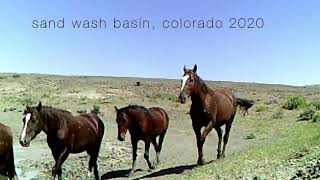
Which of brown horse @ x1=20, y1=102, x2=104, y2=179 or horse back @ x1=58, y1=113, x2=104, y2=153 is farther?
horse back @ x1=58, y1=113, x2=104, y2=153

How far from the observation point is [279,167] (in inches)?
382

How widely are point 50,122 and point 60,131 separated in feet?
1.22

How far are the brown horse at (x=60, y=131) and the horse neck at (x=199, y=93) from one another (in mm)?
3072

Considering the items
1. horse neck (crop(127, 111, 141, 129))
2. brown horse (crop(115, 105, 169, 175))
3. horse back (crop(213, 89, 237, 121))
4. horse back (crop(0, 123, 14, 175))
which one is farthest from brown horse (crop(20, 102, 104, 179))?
horse back (crop(213, 89, 237, 121))

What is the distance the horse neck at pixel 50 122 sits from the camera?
1238 centimetres

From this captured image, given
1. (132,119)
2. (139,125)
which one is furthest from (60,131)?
(139,125)

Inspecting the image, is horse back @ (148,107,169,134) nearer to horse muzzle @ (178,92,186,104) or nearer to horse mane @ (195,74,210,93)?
horse mane @ (195,74,210,93)

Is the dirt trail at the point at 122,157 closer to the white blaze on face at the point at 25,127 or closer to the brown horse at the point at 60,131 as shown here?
the brown horse at the point at 60,131

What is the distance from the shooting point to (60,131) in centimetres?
1267

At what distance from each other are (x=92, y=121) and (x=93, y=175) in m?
1.68

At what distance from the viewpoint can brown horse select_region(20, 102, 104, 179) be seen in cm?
1201

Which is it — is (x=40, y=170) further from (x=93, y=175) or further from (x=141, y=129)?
(x=141, y=129)

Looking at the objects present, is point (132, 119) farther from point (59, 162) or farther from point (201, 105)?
point (59, 162)

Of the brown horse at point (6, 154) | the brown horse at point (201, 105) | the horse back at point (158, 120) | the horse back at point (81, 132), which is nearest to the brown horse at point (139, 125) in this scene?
the horse back at point (158, 120)
